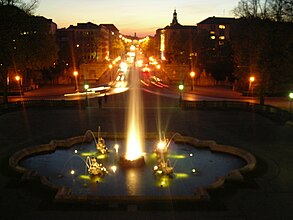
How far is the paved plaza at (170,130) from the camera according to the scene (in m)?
12.8

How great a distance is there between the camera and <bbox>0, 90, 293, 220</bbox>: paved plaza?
1276 centimetres

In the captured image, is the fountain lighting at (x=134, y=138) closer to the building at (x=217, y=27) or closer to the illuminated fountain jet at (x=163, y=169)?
the illuminated fountain jet at (x=163, y=169)

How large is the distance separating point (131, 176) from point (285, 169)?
8.12 meters

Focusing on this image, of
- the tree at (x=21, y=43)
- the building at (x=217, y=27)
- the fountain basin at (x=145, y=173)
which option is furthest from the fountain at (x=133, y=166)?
the building at (x=217, y=27)

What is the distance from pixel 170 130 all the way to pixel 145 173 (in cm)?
953

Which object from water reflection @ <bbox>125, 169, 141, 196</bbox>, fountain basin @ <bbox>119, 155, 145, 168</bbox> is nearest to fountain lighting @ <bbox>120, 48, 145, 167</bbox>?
fountain basin @ <bbox>119, 155, 145, 168</bbox>

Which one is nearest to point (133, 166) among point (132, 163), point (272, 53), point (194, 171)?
point (132, 163)

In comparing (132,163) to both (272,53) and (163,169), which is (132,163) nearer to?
(163,169)

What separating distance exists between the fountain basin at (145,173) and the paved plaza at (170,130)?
49 centimetres

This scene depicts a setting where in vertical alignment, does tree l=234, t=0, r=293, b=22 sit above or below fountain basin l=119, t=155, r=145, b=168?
above

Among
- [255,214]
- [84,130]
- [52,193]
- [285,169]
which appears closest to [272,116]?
[285,169]

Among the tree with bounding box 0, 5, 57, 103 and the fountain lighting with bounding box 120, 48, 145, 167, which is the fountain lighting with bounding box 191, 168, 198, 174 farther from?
the tree with bounding box 0, 5, 57, 103

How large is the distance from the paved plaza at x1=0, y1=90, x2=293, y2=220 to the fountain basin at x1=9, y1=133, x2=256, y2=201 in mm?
487

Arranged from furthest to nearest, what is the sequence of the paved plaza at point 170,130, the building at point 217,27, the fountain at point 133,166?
the building at point 217,27, the fountain at point 133,166, the paved plaza at point 170,130
